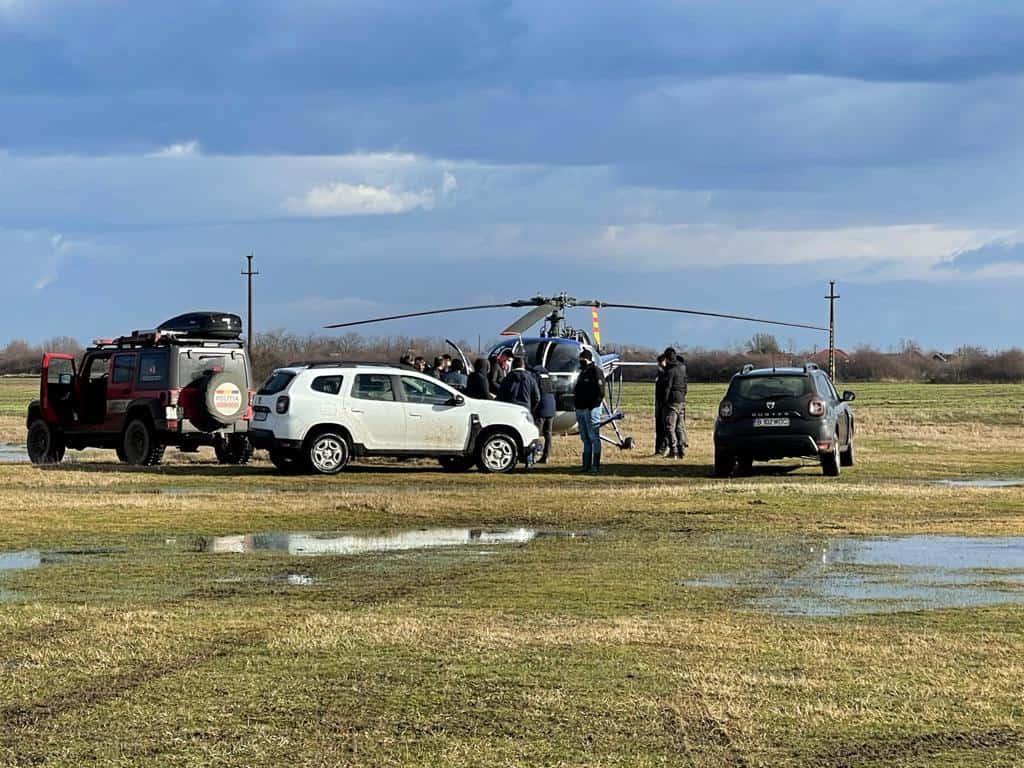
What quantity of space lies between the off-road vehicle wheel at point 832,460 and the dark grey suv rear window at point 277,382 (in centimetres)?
785

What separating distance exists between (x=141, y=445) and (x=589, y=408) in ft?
23.2

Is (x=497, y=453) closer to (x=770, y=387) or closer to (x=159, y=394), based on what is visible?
(x=770, y=387)

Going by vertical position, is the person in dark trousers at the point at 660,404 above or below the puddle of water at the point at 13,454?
above

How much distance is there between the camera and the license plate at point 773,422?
23.3 metres

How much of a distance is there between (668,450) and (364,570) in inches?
655

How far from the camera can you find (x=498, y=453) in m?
24.6

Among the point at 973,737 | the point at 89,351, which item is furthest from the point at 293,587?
the point at 89,351

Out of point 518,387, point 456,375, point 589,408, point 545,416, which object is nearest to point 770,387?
point 589,408

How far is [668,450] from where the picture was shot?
95.1ft

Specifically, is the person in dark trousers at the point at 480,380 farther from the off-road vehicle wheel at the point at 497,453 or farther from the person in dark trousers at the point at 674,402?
the person in dark trousers at the point at 674,402

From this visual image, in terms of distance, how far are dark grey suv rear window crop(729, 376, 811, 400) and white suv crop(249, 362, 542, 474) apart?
3341 mm

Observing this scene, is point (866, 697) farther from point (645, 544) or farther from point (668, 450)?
point (668, 450)

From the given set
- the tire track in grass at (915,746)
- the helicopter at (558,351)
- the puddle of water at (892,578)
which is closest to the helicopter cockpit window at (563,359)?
the helicopter at (558,351)

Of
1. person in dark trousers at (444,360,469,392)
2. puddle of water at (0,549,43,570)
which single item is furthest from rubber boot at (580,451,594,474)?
puddle of water at (0,549,43,570)
